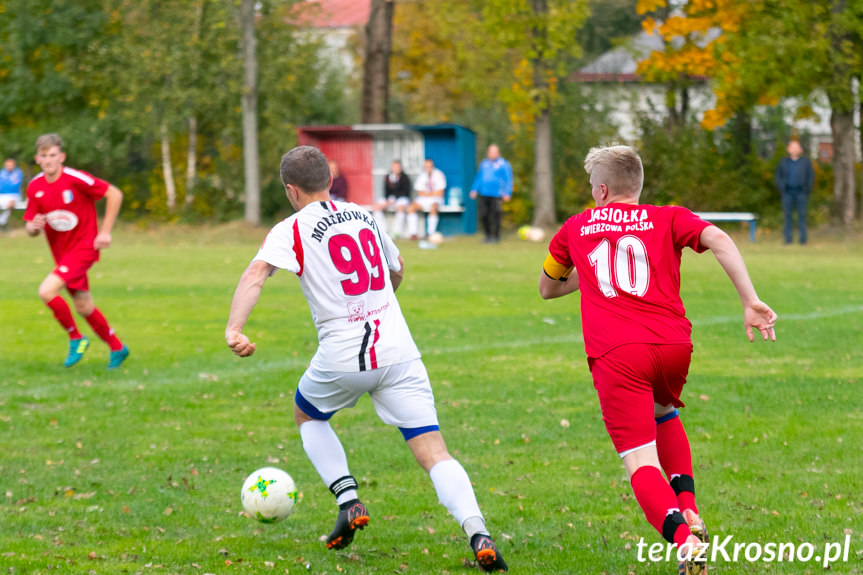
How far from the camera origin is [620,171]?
4320 millimetres

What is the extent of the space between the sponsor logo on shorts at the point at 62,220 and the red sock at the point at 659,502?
7.00 metres

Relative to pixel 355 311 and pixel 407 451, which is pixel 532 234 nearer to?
pixel 407 451

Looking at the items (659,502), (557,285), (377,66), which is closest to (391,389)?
(557,285)

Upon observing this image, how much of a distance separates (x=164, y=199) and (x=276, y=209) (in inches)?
168

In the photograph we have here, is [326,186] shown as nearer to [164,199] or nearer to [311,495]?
[311,495]

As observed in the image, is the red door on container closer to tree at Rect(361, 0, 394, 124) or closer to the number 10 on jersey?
tree at Rect(361, 0, 394, 124)

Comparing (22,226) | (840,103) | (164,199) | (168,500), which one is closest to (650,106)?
(840,103)

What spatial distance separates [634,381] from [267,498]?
75.5 inches

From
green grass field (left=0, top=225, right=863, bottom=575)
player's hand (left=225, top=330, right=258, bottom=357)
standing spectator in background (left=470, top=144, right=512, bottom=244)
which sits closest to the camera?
player's hand (left=225, top=330, right=258, bottom=357)

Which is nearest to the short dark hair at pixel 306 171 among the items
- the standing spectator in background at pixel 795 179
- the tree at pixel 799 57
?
the standing spectator in background at pixel 795 179

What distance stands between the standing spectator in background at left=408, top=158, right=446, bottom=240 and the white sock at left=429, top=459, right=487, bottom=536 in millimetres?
22771

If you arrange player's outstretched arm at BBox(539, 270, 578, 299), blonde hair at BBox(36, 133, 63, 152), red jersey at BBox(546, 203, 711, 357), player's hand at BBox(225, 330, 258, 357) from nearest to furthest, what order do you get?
red jersey at BBox(546, 203, 711, 357) < player's hand at BBox(225, 330, 258, 357) < player's outstretched arm at BBox(539, 270, 578, 299) < blonde hair at BBox(36, 133, 63, 152)

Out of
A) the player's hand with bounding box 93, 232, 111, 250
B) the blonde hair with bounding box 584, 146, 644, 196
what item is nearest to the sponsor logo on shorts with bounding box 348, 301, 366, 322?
the blonde hair with bounding box 584, 146, 644, 196

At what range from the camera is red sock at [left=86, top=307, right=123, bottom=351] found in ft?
31.9
